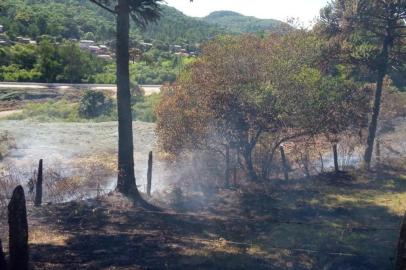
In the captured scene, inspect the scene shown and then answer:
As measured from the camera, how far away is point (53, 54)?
4928cm

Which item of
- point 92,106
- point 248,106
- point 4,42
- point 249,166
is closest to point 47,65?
point 92,106

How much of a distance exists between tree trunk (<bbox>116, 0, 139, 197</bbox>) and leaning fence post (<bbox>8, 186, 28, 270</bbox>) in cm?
657

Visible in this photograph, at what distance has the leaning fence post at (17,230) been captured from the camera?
23.6 feet

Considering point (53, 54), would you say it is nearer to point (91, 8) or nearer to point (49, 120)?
point (49, 120)

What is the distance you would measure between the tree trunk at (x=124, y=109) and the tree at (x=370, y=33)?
9.18 m

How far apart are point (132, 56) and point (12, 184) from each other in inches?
211

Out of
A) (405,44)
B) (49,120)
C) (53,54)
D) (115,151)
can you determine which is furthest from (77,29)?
(405,44)

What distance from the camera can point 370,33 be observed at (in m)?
19.6

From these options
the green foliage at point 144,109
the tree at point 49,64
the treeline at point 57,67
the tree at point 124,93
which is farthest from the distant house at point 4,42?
the tree at point 124,93

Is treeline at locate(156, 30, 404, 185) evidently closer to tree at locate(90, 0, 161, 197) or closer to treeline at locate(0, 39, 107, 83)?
tree at locate(90, 0, 161, 197)

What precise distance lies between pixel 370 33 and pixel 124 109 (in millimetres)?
11122

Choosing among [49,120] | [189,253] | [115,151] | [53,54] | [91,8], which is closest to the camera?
[189,253]

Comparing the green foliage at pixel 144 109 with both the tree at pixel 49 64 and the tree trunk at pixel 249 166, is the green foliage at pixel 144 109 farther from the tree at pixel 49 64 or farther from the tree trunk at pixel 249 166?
the tree trunk at pixel 249 166

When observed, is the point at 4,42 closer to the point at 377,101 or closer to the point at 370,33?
the point at 370,33
